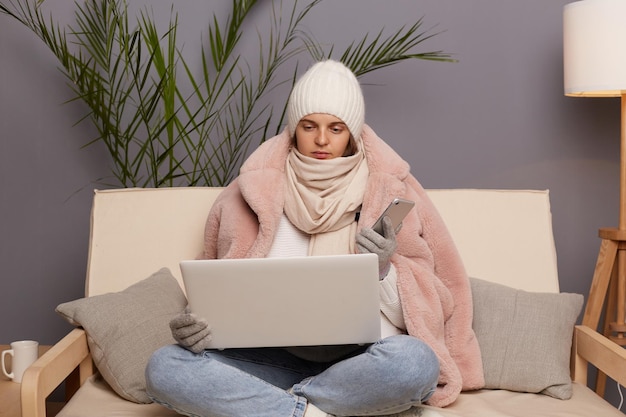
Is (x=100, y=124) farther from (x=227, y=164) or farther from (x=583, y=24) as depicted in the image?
(x=583, y=24)

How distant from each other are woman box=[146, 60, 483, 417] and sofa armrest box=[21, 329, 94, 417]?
0.21 meters

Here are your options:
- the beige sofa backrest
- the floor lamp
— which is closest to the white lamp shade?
the floor lamp

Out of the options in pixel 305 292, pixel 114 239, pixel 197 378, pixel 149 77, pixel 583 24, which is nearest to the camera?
pixel 305 292

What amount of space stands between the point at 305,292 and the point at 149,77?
166 cm

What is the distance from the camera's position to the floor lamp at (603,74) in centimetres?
257

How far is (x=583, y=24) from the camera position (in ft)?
8.62

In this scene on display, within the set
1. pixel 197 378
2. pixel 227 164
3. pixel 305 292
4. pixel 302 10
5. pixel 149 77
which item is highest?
pixel 302 10

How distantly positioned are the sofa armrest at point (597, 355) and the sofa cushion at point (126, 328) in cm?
108

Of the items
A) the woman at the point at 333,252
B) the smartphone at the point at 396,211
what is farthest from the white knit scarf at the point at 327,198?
the smartphone at the point at 396,211

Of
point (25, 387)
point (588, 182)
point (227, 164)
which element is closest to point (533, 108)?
point (588, 182)

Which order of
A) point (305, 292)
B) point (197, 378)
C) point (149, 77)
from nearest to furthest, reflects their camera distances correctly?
point (305, 292) < point (197, 378) < point (149, 77)

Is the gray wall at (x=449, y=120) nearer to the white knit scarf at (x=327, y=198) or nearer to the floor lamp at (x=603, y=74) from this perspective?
the floor lamp at (x=603, y=74)

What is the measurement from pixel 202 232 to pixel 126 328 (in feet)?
1.38

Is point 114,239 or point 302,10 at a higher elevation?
point 302,10
